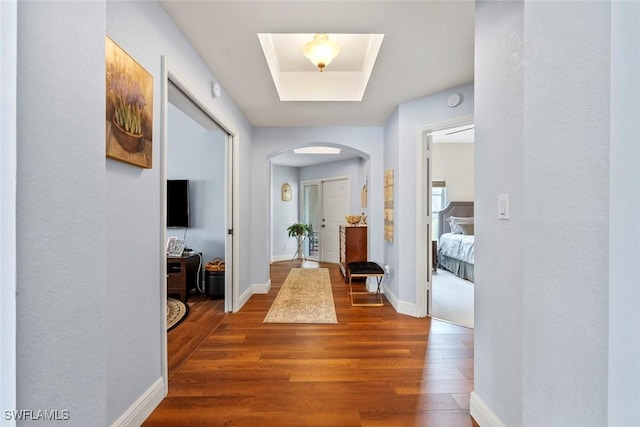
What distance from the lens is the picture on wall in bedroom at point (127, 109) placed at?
1184 millimetres

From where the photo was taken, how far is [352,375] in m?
1.84

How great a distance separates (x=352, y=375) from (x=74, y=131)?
2.00 meters

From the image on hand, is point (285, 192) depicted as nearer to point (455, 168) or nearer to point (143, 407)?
point (455, 168)

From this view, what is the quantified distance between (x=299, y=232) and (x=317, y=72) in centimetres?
419

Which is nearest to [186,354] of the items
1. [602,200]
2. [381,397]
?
[381,397]

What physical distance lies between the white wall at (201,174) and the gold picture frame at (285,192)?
8.99 ft

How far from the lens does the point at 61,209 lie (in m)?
0.64

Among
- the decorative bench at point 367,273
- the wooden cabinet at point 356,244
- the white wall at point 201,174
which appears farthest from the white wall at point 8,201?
the wooden cabinet at point 356,244

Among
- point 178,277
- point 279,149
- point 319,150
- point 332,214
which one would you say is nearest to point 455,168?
point 332,214

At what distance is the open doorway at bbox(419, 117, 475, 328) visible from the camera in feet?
9.57

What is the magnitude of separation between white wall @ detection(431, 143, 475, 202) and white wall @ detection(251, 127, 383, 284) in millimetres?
3124

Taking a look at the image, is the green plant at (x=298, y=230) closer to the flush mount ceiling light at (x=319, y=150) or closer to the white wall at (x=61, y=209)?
the flush mount ceiling light at (x=319, y=150)

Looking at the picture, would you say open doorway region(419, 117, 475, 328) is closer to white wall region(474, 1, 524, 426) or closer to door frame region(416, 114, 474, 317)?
door frame region(416, 114, 474, 317)

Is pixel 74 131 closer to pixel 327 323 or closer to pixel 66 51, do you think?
pixel 66 51
